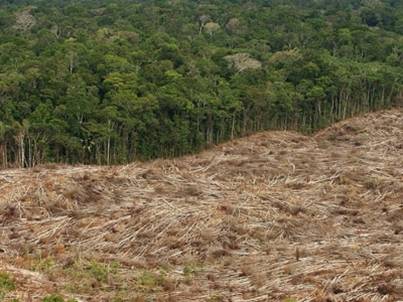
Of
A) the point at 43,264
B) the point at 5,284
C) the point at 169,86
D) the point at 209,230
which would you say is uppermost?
the point at 169,86

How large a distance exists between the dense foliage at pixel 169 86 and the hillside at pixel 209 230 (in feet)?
10.8

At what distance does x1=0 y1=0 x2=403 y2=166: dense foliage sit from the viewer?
18625mm

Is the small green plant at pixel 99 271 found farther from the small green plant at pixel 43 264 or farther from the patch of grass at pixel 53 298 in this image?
the patch of grass at pixel 53 298

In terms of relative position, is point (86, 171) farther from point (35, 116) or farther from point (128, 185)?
point (35, 116)

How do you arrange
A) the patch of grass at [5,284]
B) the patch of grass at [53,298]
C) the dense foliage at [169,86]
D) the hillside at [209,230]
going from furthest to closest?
the dense foliage at [169,86]
the hillside at [209,230]
the patch of grass at [5,284]
the patch of grass at [53,298]

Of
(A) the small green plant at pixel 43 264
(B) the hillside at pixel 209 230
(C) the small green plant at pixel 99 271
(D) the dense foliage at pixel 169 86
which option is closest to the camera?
(B) the hillside at pixel 209 230

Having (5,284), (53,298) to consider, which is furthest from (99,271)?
(53,298)

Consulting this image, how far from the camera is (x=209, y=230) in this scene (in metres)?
11.1

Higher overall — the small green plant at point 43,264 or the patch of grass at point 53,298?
the patch of grass at point 53,298

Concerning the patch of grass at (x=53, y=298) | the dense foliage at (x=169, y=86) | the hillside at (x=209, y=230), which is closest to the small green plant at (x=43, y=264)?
the hillside at (x=209, y=230)

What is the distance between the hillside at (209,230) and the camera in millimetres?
8711

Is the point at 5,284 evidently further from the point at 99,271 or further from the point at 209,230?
the point at 209,230

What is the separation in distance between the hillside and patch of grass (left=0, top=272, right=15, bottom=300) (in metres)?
0.03

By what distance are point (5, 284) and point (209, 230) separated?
4.23 metres
